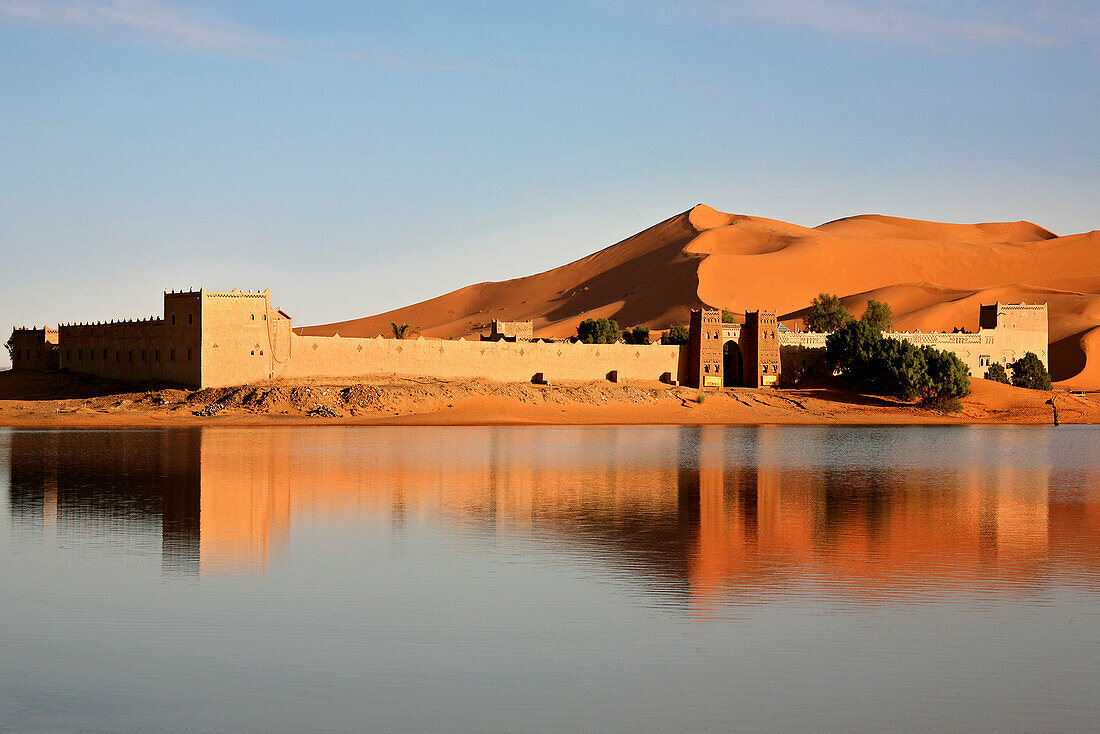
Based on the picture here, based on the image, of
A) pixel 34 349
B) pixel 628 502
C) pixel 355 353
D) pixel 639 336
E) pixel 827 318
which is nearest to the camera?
pixel 628 502

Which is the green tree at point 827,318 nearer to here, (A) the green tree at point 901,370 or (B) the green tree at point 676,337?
(B) the green tree at point 676,337

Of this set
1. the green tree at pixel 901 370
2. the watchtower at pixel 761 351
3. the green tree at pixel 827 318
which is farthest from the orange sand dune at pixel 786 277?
the watchtower at pixel 761 351

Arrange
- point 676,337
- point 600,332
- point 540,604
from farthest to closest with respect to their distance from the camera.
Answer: point 600,332 → point 676,337 → point 540,604

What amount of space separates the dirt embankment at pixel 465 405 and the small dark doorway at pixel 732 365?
561 centimetres

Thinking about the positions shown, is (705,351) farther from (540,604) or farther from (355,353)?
(540,604)

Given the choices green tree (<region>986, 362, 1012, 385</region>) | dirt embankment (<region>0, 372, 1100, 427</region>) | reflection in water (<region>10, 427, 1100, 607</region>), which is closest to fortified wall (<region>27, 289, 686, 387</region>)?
dirt embankment (<region>0, 372, 1100, 427</region>)

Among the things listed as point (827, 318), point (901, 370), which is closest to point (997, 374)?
point (901, 370)

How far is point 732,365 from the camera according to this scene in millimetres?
75375

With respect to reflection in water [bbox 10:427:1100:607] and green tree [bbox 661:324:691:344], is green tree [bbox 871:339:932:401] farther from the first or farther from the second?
reflection in water [bbox 10:427:1100:607]

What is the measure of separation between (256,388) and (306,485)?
29.4m

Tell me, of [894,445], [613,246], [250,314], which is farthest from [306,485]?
[613,246]

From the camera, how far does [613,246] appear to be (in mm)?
Result: 174500

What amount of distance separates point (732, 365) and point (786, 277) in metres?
62.3

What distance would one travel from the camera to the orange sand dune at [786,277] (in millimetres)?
121625
